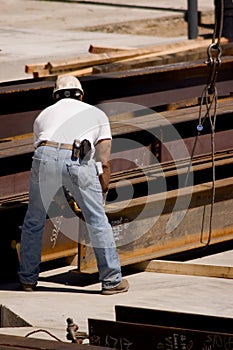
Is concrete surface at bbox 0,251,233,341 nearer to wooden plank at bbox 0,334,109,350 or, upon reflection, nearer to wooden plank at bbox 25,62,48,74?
wooden plank at bbox 0,334,109,350

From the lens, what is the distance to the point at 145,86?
13.8 m

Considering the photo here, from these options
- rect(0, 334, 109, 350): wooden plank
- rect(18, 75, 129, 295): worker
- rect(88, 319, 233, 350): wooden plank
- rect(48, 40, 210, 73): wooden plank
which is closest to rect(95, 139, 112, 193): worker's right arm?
rect(18, 75, 129, 295): worker

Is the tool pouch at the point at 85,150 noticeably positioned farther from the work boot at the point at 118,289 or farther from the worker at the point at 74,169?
the work boot at the point at 118,289

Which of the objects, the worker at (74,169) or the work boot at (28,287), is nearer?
the worker at (74,169)

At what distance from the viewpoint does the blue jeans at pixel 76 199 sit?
938 centimetres

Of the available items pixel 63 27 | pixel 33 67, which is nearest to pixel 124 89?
pixel 33 67

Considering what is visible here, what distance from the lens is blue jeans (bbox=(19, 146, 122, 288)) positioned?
9.38 metres

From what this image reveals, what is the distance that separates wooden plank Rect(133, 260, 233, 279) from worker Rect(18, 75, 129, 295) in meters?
0.84

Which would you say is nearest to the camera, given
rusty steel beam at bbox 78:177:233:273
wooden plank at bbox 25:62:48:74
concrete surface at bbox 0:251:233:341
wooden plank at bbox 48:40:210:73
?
concrete surface at bbox 0:251:233:341

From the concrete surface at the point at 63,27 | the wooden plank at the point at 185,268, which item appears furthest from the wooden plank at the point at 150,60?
the wooden plank at the point at 185,268

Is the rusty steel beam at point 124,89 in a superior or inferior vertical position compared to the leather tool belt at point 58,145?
inferior

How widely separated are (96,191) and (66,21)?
45.4 ft

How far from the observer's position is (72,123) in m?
9.34

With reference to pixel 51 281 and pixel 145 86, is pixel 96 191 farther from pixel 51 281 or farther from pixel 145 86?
pixel 145 86
